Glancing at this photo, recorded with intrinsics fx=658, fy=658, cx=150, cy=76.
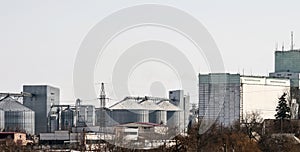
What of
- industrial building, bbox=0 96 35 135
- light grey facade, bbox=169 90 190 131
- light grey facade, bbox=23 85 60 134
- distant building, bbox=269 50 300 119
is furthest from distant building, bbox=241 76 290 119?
industrial building, bbox=0 96 35 135

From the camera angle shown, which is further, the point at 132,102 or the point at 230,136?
the point at 132,102

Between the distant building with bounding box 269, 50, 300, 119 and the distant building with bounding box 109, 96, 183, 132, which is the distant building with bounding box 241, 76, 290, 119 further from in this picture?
the distant building with bounding box 109, 96, 183, 132

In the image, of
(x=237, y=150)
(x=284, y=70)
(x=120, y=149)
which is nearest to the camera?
(x=237, y=150)

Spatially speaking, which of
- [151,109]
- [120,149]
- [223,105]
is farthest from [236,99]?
[120,149]

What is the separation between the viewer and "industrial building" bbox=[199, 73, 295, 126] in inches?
1815

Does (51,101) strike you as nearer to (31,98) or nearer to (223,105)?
(31,98)

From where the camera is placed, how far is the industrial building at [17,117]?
159 feet

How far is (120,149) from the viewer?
74.1 feet

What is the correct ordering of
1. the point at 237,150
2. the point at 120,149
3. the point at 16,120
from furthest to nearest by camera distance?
the point at 16,120, the point at 120,149, the point at 237,150

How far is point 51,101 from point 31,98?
1.60 meters

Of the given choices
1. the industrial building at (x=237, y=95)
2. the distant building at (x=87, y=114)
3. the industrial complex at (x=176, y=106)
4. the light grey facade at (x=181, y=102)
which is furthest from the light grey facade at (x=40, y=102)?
the light grey facade at (x=181, y=102)

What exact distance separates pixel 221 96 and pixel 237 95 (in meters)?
1.18

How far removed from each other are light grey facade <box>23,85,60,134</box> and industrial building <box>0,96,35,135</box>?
753mm

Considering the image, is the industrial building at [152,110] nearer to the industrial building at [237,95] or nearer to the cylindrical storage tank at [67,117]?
the cylindrical storage tank at [67,117]
